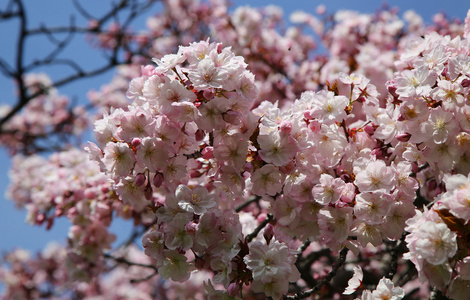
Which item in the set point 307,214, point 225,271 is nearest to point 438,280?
point 307,214

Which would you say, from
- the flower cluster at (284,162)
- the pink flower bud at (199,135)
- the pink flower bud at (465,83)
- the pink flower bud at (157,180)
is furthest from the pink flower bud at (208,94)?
the pink flower bud at (465,83)

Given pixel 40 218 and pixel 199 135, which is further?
pixel 40 218

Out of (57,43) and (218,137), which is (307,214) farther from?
(57,43)

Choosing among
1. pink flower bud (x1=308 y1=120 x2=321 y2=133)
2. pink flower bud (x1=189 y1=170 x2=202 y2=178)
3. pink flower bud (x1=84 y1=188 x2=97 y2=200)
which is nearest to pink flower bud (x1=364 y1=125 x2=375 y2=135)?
pink flower bud (x1=308 y1=120 x2=321 y2=133)

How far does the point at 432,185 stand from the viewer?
2.14 metres

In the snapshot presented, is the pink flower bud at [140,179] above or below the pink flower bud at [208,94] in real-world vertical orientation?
below

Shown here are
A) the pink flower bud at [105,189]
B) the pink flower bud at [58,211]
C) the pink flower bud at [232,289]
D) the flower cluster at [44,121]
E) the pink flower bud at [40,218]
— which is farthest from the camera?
the flower cluster at [44,121]

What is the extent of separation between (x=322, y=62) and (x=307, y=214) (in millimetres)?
4121

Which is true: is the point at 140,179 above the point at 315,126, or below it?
below

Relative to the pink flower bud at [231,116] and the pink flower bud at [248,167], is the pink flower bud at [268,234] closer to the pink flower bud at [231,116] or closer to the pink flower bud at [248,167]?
the pink flower bud at [248,167]

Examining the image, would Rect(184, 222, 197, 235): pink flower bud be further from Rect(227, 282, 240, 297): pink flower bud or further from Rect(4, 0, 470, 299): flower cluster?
Rect(227, 282, 240, 297): pink flower bud

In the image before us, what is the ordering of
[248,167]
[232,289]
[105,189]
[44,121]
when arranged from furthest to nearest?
[44,121]
[105,189]
[248,167]
[232,289]

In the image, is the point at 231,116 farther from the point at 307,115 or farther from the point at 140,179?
the point at 140,179

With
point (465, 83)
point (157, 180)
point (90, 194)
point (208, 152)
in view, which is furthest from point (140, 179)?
point (465, 83)
